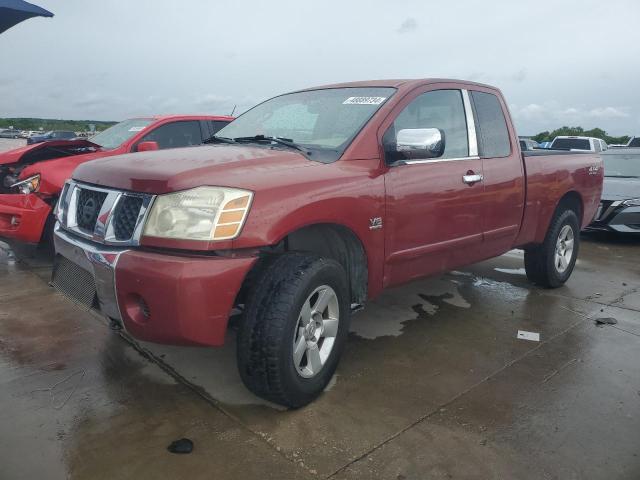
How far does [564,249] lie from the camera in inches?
207

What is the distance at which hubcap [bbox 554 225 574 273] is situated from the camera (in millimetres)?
5109

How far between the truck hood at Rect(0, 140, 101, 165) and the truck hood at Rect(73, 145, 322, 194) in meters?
3.02

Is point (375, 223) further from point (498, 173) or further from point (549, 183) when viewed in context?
point (549, 183)

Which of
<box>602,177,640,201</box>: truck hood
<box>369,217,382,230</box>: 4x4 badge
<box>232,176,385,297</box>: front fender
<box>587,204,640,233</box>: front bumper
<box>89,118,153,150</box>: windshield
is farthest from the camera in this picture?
<box>602,177,640,201</box>: truck hood

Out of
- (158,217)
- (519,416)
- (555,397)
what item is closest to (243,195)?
(158,217)

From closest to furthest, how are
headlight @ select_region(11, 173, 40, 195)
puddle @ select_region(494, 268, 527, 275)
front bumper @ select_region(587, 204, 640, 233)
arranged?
headlight @ select_region(11, 173, 40, 195) → puddle @ select_region(494, 268, 527, 275) → front bumper @ select_region(587, 204, 640, 233)

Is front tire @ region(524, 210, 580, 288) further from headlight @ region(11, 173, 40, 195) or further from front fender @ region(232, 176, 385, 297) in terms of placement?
headlight @ region(11, 173, 40, 195)

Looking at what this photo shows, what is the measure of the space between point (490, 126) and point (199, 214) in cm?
276

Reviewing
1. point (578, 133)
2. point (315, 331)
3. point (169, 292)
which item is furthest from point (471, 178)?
point (578, 133)

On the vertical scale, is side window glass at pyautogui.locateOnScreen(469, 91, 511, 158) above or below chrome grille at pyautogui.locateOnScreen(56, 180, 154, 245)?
above

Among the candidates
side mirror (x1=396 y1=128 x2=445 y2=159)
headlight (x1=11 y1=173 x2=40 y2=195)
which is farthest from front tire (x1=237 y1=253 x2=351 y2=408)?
headlight (x1=11 y1=173 x2=40 y2=195)

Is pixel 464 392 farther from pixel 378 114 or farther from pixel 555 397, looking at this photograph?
pixel 378 114

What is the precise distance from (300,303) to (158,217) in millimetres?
772

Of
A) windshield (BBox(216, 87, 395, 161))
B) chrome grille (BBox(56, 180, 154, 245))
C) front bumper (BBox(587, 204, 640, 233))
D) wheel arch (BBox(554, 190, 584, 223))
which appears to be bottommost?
front bumper (BBox(587, 204, 640, 233))
